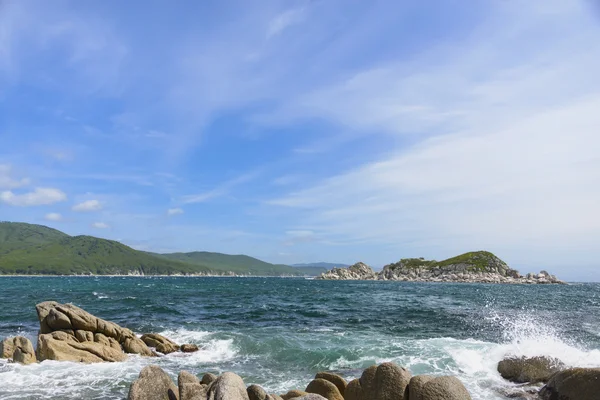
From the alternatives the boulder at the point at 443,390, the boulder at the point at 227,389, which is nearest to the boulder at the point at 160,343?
the boulder at the point at 227,389

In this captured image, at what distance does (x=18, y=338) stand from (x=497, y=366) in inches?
971

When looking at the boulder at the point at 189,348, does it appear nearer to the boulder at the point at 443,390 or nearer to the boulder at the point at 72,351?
the boulder at the point at 72,351

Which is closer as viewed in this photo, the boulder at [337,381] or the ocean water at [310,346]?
the boulder at [337,381]

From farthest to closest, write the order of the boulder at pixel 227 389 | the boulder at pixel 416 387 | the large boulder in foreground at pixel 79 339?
1. the large boulder in foreground at pixel 79 339
2. the boulder at pixel 416 387
3. the boulder at pixel 227 389

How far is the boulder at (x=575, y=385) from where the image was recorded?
1187 centimetres

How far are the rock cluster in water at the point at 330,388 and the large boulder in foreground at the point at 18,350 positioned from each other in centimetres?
1170

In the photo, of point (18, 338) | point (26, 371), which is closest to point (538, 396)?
point (26, 371)

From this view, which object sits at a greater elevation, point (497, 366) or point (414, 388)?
point (414, 388)

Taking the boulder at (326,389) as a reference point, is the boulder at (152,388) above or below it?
above

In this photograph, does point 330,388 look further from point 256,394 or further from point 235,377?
point 235,377

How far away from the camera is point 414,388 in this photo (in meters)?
10.8

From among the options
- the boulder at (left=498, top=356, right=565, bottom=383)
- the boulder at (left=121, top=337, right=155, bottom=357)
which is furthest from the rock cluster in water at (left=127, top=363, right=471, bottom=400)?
the boulder at (left=121, top=337, right=155, bottom=357)

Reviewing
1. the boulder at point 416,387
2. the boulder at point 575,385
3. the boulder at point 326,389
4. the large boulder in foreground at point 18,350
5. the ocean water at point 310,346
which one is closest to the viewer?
the boulder at point 416,387

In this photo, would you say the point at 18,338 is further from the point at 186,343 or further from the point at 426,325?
the point at 426,325
